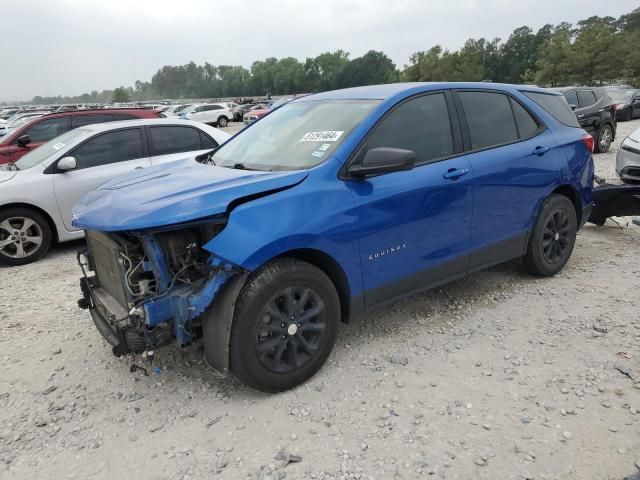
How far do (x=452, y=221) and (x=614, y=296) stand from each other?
1.76 meters

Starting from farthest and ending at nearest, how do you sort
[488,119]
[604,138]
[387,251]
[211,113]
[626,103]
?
[211,113]
[626,103]
[604,138]
[488,119]
[387,251]

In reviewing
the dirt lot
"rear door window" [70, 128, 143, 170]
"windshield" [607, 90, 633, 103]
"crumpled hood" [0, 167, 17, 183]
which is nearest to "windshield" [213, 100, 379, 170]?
the dirt lot

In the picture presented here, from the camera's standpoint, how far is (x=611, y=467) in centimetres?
236

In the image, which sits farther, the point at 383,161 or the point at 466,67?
the point at 466,67

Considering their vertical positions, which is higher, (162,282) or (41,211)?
(162,282)

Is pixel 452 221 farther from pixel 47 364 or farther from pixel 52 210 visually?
pixel 52 210

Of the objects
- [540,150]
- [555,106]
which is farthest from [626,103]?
[540,150]

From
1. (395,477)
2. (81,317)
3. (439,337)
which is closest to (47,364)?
(81,317)

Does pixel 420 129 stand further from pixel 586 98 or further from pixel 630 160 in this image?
pixel 586 98

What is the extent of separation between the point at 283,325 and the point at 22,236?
430 cm

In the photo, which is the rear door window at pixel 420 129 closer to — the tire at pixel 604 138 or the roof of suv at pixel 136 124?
the roof of suv at pixel 136 124

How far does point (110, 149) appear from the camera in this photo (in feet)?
20.5

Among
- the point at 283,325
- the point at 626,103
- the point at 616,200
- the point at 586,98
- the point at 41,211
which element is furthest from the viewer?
the point at 626,103

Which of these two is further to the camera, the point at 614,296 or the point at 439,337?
the point at 614,296
